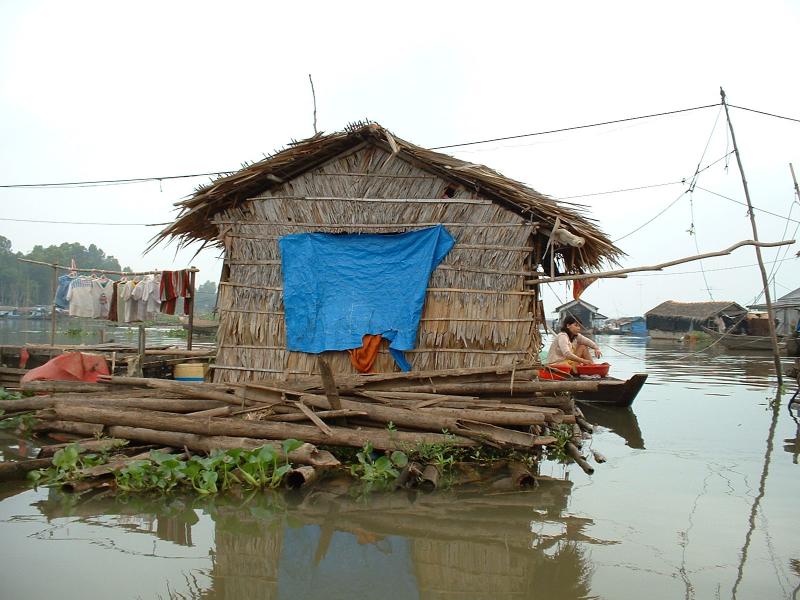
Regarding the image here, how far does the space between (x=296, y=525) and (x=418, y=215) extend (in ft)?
14.2

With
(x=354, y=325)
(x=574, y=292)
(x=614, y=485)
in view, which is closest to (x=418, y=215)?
(x=354, y=325)

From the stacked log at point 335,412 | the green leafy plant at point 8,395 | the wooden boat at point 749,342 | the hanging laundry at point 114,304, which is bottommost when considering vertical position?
the green leafy plant at point 8,395

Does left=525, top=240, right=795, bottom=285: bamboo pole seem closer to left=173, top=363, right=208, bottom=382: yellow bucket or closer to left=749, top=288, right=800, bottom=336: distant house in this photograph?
left=173, top=363, right=208, bottom=382: yellow bucket

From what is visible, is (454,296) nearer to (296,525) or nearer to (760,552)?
(296,525)

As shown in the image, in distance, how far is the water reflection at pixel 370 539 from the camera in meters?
4.48

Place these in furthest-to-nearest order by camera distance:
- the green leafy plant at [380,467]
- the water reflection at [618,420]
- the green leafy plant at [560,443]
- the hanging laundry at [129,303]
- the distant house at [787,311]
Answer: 1. the distant house at [787,311]
2. the hanging laundry at [129,303]
3. the water reflection at [618,420]
4. the green leafy plant at [560,443]
5. the green leafy plant at [380,467]

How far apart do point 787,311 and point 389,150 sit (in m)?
34.0

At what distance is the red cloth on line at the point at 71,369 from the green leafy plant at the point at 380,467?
4.66 m

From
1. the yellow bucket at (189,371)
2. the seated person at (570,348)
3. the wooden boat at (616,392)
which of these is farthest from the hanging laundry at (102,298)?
the wooden boat at (616,392)

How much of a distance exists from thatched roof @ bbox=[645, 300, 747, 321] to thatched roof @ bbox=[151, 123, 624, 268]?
126 feet

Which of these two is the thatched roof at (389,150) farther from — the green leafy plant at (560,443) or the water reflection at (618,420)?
the water reflection at (618,420)

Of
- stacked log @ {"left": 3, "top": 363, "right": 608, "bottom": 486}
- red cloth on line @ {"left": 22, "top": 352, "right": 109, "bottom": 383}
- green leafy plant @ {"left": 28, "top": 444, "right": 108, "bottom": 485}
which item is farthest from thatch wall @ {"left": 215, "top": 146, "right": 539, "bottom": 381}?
red cloth on line @ {"left": 22, "top": 352, "right": 109, "bottom": 383}

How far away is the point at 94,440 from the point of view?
7.10 meters

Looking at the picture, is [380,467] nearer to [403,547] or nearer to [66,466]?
[403,547]
